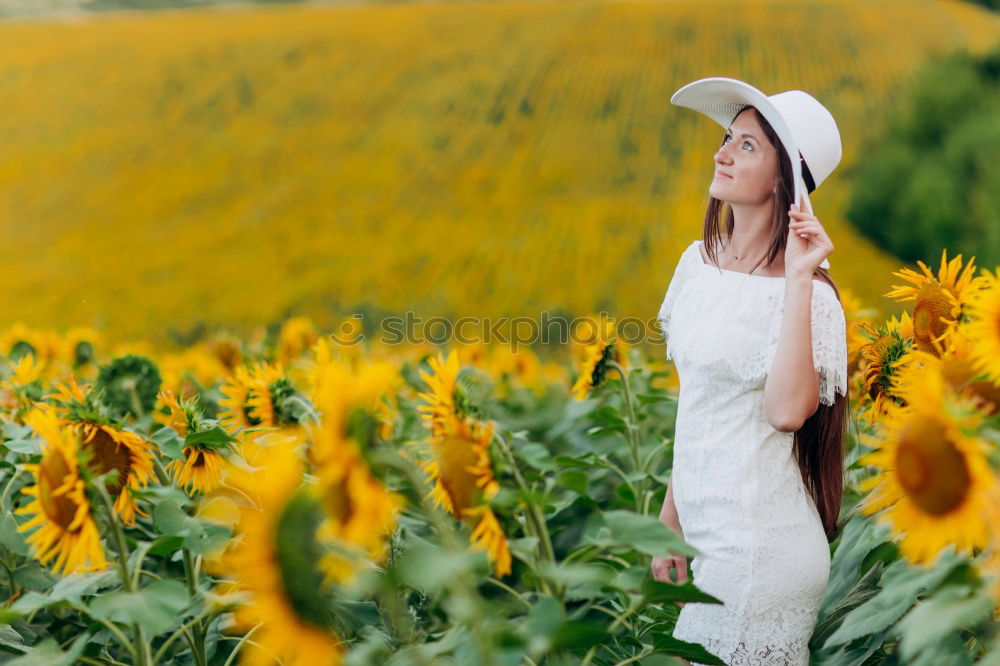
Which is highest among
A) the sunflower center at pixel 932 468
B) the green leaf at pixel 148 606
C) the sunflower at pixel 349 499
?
the sunflower center at pixel 932 468

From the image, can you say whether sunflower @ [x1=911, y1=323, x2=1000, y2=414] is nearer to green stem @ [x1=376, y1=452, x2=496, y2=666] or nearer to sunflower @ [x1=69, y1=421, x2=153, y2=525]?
green stem @ [x1=376, y1=452, x2=496, y2=666]

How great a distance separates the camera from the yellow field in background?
15.6m

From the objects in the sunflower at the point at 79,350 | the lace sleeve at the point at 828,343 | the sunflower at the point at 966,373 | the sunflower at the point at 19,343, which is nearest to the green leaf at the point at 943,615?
the sunflower at the point at 966,373

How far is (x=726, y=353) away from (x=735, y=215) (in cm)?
28

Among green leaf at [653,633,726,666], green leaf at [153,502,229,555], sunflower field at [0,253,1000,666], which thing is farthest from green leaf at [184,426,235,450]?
green leaf at [653,633,726,666]

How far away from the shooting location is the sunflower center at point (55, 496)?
119 centimetres

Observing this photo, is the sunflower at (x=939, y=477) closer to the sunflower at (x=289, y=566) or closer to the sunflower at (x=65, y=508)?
the sunflower at (x=289, y=566)

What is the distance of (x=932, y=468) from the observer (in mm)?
1005

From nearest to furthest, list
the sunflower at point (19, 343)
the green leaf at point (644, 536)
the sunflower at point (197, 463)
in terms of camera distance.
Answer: the green leaf at point (644, 536) → the sunflower at point (197, 463) → the sunflower at point (19, 343)

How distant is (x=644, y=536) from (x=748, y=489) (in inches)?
18.6

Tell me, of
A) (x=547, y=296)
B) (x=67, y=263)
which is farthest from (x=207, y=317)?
(x=547, y=296)

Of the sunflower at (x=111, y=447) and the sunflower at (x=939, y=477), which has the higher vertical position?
the sunflower at (x=939, y=477)

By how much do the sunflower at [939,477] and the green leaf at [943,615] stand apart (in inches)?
2.4

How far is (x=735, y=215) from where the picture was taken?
1.70 m
